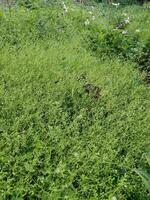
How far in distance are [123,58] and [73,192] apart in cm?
329

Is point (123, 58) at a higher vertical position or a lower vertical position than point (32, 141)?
lower

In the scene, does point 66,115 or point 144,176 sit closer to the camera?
point 144,176

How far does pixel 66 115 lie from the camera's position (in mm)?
3709

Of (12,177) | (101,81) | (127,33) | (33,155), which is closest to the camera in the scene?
(12,177)

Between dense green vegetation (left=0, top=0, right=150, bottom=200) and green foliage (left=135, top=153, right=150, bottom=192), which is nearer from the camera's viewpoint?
dense green vegetation (left=0, top=0, right=150, bottom=200)

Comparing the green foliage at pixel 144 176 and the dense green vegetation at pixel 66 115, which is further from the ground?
the dense green vegetation at pixel 66 115

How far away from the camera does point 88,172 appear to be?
3.25 m

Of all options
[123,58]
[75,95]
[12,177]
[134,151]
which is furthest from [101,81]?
[12,177]

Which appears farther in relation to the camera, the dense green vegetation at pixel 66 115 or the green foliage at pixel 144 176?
the green foliage at pixel 144 176

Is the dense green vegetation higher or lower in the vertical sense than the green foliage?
higher

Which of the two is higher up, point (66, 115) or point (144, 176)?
point (66, 115)

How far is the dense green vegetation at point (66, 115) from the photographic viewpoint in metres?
3.11

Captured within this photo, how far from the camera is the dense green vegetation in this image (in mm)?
3113

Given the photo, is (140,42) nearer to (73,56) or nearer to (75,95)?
(73,56)
